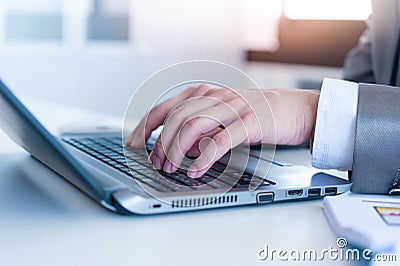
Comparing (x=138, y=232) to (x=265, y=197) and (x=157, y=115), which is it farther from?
(x=157, y=115)

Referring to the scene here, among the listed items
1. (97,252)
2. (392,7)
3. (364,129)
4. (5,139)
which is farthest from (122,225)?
(392,7)

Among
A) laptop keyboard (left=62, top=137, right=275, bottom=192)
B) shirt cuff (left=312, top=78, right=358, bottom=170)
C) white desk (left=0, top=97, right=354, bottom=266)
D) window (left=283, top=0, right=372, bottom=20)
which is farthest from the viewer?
window (left=283, top=0, right=372, bottom=20)

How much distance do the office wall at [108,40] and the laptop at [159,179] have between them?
9.54 ft

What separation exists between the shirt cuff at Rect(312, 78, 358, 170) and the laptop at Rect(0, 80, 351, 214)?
42 mm

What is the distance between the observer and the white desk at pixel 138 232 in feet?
1.57

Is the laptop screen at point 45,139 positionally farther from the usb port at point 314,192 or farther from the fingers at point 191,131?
the usb port at point 314,192

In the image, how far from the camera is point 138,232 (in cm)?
53

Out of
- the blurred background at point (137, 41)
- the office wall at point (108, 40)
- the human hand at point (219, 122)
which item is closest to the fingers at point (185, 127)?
the human hand at point (219, 122)

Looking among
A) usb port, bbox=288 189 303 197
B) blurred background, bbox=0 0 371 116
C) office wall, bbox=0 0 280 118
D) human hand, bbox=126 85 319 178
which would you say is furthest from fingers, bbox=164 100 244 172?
office wall, bbox=0 0 280 118

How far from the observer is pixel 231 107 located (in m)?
0.72

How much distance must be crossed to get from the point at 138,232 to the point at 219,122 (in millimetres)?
204

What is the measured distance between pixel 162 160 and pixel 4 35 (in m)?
3.02

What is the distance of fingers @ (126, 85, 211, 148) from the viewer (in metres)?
0.78

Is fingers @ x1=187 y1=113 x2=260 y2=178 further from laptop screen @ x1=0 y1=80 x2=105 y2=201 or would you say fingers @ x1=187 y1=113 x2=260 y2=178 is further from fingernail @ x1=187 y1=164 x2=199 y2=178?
laptop screen @ x1=0 y1=80 x2=105 y2=201
